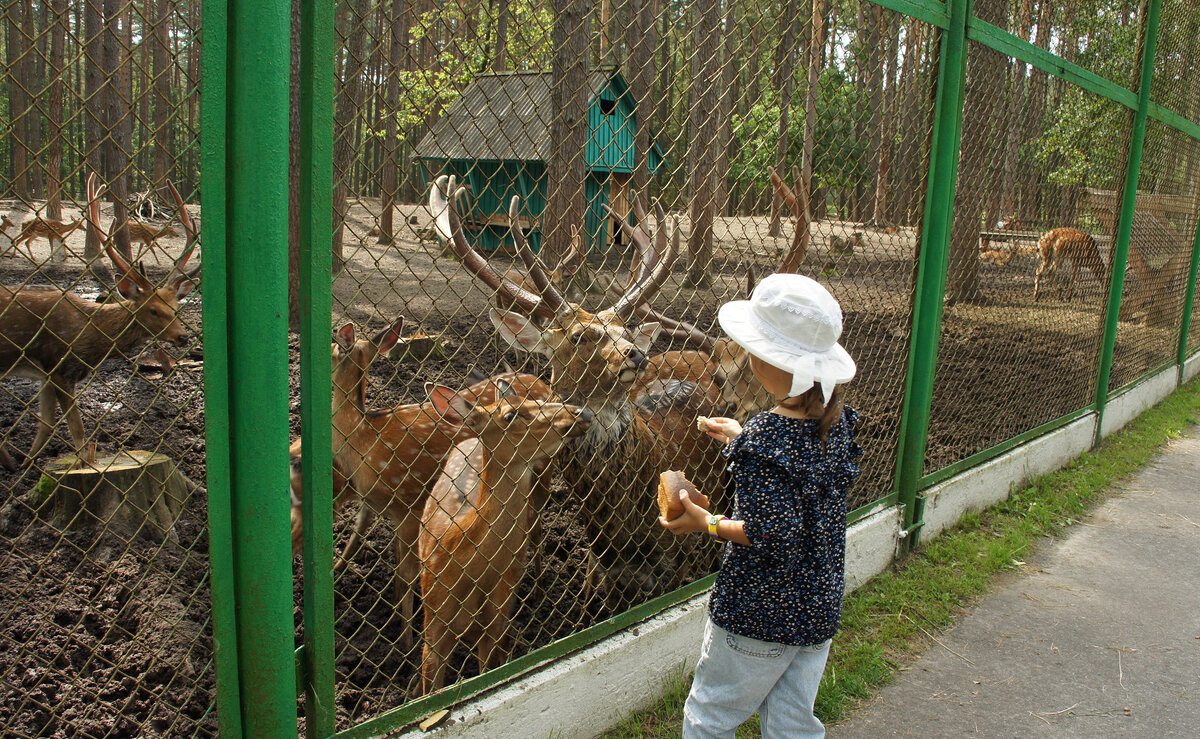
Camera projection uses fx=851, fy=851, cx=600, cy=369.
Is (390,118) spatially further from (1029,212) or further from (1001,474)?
(1001,474)

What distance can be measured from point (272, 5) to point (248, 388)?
848 millimetres

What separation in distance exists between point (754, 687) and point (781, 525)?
1.59 ft

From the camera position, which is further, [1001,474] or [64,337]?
[64,337]

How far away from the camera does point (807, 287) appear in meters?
2.15

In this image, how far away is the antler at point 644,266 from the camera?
407cm

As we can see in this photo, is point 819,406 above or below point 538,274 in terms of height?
below

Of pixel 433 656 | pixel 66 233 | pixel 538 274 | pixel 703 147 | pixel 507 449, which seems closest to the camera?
pixel 433 656

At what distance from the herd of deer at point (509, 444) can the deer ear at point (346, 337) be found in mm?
10

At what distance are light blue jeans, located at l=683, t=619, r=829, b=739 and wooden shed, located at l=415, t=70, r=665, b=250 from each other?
1339 mm

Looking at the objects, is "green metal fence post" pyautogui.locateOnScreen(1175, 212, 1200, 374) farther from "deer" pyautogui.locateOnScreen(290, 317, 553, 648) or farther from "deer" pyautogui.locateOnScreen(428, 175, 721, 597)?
"deer" pyautogui.locateOnScreen(290, 317, 553, 648)

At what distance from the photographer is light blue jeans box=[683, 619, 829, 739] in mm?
2227

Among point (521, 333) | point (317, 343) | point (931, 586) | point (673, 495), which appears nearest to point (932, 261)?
point (931, 586)

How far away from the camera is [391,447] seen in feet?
12.2

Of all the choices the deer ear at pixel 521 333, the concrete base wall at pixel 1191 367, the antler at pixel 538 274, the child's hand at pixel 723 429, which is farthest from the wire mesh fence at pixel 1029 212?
the child's hand at pixel 723 429
